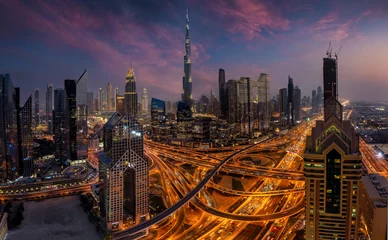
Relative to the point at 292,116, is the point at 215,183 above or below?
below

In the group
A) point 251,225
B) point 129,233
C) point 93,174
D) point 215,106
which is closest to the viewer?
point 129,233

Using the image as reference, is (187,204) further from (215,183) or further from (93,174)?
(93,174)

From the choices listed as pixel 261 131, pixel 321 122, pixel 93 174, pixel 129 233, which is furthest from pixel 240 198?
pixel 261 131

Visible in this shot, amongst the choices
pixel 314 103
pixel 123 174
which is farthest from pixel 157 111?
pixel 314 103

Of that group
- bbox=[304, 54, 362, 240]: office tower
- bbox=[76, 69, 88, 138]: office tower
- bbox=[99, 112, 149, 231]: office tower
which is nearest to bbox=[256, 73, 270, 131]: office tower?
bbox=[76, 69, 88, 138]: office tower

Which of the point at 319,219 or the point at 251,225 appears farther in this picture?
the point at 251,225

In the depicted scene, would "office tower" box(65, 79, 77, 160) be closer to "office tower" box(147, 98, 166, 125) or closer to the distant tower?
"office tower" box(147, 98, 166, 125)

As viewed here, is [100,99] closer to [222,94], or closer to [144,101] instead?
[144,101]
